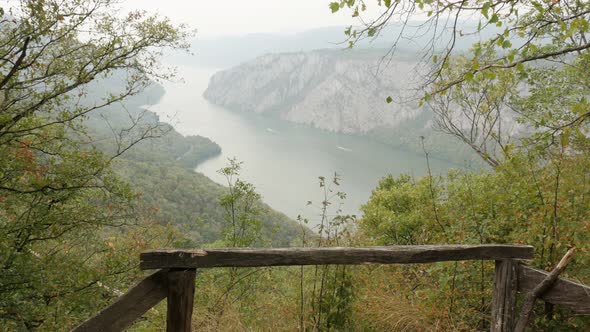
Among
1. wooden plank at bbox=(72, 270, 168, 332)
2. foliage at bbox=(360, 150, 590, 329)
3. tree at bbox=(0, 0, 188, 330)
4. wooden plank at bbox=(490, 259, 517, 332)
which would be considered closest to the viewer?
wooden plank at bbox=(72, 270, 168, 332)

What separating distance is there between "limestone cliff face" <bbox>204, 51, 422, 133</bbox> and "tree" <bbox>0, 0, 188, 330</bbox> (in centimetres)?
12639

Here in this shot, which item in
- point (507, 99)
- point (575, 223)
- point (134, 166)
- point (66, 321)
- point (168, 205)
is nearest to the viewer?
point (575, 223)

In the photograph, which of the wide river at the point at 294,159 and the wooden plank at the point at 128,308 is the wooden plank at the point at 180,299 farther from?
the wide river at the point at 294,159

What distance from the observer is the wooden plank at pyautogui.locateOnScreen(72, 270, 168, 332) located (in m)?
1.77

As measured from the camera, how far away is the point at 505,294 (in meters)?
2.44

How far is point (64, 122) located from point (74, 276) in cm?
210

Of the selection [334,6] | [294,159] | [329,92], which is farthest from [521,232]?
[329,92]

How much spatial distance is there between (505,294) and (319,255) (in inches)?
47.2

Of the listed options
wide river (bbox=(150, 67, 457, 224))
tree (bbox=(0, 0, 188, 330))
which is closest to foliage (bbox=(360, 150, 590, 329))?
tree (bbox=(0, 0, 188, 330))

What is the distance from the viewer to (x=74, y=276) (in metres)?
4.90

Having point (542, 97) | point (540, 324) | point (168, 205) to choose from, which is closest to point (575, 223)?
point (540, 324)

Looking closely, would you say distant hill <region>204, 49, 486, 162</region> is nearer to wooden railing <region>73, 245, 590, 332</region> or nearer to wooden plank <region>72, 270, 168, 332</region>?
wooden railing <region>73, 245, 590, 332</region>

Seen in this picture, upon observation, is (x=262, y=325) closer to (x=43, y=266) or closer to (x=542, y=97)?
(x=43, y=266)

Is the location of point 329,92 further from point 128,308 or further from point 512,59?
point 128,308
